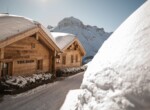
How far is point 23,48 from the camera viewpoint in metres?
13.8

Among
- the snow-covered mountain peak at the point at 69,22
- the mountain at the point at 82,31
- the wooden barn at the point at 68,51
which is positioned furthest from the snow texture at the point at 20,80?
the snow-covered mountain peak at the point at 69,22

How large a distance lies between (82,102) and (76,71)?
736 inches

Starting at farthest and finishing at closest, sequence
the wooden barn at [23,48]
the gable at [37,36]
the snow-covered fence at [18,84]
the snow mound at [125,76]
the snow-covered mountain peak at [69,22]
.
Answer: the snow-covered mountain peak at [69,22]
the wooden barn at [23,48]
the snow-covered fence at [18,84]
the gable at [37,36]
the snow mound at [125,76]

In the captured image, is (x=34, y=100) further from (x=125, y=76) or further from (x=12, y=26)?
(x=125, y=76)

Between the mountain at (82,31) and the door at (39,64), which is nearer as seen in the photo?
the door at (39,64)

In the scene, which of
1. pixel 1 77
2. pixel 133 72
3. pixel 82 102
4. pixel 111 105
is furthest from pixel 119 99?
pixel 1 77

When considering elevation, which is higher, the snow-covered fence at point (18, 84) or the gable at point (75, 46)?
the gable at point (75, 46)

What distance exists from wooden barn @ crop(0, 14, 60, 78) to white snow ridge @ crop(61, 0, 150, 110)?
24.8 ft

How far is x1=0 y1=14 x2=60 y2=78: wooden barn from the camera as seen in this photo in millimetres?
11973

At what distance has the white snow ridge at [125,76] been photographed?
3.81 metres

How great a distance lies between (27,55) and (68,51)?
365 inches

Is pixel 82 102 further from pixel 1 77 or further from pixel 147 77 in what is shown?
pixel 1 77

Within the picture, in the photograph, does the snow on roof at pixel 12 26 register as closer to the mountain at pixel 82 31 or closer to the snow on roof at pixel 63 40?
the snow on roof at pixel 63 40

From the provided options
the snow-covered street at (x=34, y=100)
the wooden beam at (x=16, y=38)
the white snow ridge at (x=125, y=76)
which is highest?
the wooden beam at (x=16, y=38)
